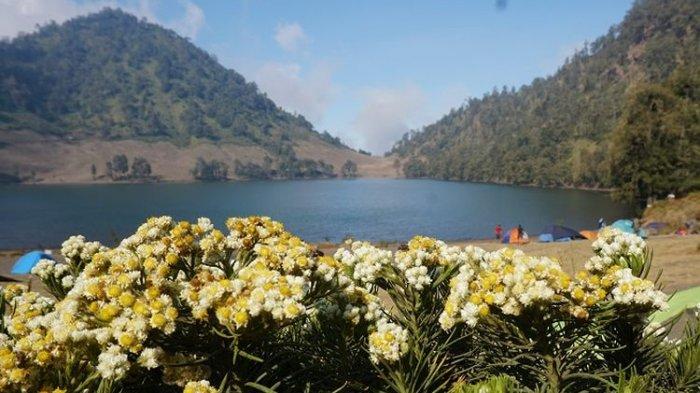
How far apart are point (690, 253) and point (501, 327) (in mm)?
23272

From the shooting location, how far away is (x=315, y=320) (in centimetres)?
394

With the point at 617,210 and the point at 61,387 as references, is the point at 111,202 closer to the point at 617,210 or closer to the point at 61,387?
the point at 617,210

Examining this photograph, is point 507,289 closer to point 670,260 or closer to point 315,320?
point 315,320

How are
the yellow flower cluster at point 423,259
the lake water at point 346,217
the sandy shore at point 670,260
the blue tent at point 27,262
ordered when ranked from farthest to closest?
the lake water at point 346,217 < the blue tent at point 27,262 < the sandy shore at point 670,260 < the yellow flower cluster at point 423,259

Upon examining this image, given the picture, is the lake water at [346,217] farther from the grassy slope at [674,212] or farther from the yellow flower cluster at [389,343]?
the yellow flower cluster at [389,343]

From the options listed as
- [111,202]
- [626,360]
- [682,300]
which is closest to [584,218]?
[682,300]

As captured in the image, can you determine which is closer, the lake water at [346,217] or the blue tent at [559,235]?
the blue tent at [559,235]

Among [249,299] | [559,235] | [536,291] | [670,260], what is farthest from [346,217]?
[249,299]

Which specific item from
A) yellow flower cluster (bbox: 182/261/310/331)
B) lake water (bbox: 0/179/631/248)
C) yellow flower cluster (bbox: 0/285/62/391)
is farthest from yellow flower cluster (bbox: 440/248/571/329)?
lake water (bbox: 0/179/631/248)

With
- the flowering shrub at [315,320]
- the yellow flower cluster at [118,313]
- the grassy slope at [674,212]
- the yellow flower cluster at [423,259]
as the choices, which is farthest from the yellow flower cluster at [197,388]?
the grassy slope at [674,212]

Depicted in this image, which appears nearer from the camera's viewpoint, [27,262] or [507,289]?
[507,289]

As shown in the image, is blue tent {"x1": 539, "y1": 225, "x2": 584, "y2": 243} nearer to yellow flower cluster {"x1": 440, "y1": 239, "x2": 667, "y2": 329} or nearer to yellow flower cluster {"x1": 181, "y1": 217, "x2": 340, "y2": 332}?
yellow flower cluster {"x1": 440, "y1": 239, "x2": 667, "y2": 329}

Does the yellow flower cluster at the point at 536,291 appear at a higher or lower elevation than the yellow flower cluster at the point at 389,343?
higher

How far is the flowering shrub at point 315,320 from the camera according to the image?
267 cm
